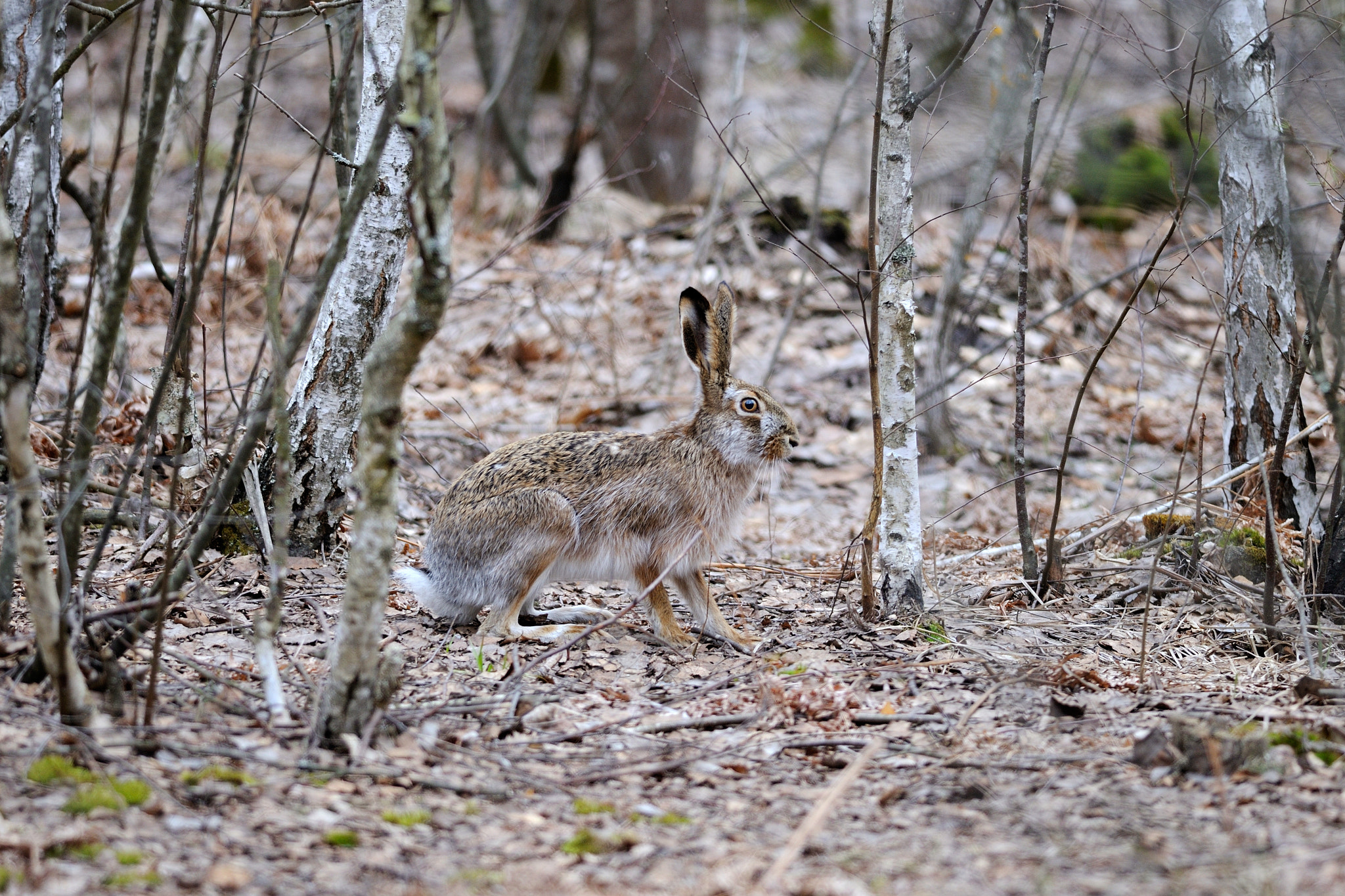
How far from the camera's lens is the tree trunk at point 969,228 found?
361 inches

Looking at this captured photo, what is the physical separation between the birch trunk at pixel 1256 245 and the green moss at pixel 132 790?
5502 millimetres

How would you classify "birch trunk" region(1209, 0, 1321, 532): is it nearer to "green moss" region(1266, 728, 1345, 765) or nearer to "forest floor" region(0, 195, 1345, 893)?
"forest floor" region(0, 195, 1345, 893)

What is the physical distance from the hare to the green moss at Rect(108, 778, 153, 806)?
2.38 meters

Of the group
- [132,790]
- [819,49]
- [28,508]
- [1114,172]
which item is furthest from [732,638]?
[819,49]

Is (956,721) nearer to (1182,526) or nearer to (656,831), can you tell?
(656,831)

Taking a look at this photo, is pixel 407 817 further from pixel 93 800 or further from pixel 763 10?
pixel 763 10

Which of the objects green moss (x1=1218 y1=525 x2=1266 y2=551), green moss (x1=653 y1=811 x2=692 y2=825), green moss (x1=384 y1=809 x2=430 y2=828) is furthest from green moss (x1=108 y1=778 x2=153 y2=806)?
green moss (x1=1218 y1=525 x2=1266 y2=551)

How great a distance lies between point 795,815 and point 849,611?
2.32 meters

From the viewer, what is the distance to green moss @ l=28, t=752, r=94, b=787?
3.51 metres

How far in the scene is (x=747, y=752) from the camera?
4402 millimetres

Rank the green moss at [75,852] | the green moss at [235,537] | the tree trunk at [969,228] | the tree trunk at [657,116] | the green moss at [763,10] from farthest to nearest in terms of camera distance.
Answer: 1. the green moss at [763,10]
2. the tree trunk at [657,116]
3. the tree trunk at [969,228]
4. the green moss at [235,537]
5. the green moss at [75,852]

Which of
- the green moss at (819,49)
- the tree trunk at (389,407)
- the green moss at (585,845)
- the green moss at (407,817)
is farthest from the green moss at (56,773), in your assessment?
the green moss at (819,49)

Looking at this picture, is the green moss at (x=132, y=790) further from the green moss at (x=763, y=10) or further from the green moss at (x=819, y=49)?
the green moss at (x=763, y=10)

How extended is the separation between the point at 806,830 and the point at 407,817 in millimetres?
1247
